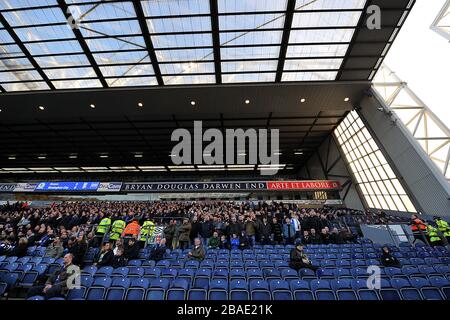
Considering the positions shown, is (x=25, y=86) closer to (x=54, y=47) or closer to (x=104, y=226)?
(x=54, y=47)

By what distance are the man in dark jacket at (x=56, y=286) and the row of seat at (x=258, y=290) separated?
0.22 meters

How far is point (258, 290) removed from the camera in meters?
4.52

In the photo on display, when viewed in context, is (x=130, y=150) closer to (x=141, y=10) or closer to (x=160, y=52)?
(x=160, y=52)

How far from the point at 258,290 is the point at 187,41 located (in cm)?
1376

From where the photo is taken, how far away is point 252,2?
11.6 metres

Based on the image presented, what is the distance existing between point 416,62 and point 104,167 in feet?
118

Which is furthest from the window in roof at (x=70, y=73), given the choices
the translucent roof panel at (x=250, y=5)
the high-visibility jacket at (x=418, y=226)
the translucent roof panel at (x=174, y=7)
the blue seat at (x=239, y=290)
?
the high-visibility jacket at (x=418, y=226)

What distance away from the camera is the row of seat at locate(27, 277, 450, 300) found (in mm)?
4418

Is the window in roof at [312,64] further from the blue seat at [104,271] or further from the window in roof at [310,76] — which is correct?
the blue seat at [104,271]

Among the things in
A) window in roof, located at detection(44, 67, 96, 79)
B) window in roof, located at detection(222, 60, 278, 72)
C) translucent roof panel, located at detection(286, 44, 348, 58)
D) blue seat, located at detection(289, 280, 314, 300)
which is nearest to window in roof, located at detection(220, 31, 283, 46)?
translucent roof panel, located at detection(286, 44, 348, 58)

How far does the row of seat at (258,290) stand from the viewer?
174 inches

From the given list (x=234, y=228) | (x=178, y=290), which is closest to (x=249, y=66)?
(x=234, y=228)

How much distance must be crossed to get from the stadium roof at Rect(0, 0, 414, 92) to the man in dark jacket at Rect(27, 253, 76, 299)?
41.3 ft

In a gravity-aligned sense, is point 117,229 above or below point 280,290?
above
